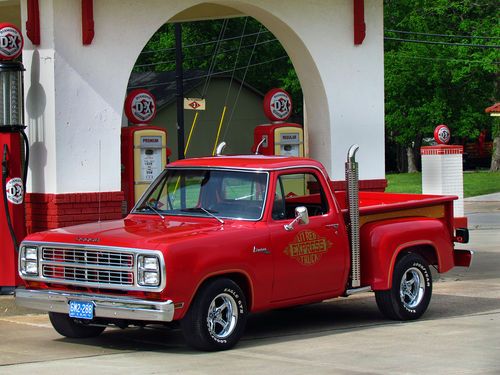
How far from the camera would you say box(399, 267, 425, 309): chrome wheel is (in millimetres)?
11734

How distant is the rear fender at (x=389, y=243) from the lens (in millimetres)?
11383

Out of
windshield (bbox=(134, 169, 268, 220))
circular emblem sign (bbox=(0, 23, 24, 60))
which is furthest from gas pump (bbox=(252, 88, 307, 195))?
windshield (bbox=(134, 169, 268, 220))

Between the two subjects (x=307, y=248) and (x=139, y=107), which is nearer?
(x=307, y=248)

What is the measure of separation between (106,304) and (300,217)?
2.06 meters

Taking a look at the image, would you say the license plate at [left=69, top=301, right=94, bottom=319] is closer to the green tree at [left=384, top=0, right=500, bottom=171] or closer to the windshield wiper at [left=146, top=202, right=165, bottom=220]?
the windshield wiper at [left=146, top=202, right=165, bottom=220]

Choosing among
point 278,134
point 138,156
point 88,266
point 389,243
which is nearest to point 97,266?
point 88,266

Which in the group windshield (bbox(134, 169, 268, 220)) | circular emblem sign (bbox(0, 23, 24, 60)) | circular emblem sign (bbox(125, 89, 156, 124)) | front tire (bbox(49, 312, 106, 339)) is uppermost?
circular emblem sign (bbox(0, 23, 24, 60))

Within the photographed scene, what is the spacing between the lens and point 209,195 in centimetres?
1082

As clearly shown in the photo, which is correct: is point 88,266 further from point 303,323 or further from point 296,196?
point 303,323

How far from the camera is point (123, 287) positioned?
962cm

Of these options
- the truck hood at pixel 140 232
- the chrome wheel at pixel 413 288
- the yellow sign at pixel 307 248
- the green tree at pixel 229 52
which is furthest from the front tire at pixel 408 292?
the green tree at pixel 229 52

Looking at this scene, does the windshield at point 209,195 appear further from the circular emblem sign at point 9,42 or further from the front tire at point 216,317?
the circular emblem sign at point 9,42

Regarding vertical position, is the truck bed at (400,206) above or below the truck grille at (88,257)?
above

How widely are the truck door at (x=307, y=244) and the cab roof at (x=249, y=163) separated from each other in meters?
0.10
